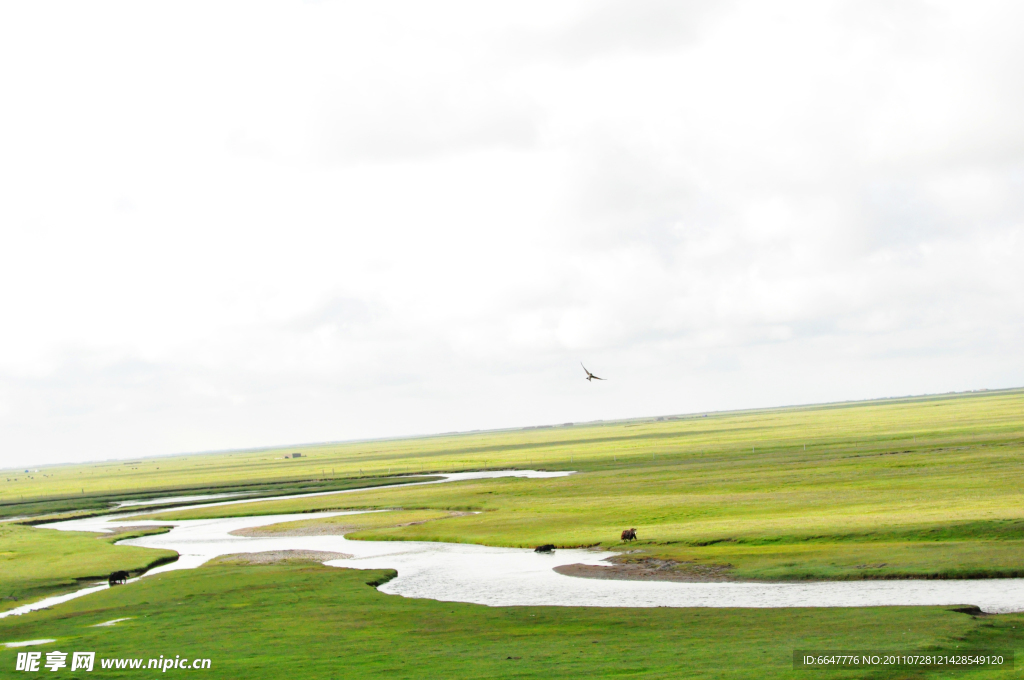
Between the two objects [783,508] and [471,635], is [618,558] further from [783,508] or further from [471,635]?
[783,508]

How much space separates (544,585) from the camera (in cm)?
3800

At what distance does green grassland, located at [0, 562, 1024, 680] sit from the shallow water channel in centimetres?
217

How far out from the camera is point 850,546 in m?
40.9

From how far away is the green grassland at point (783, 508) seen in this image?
3794cm

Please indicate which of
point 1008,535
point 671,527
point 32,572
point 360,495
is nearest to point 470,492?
point 360,495

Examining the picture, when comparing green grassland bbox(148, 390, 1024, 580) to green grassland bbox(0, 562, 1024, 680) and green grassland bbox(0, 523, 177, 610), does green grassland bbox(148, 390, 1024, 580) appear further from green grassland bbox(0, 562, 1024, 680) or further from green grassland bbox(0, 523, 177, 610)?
green grassland bbox(0, 523, 177, 610)

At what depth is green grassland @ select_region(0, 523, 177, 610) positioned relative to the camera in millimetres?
44344

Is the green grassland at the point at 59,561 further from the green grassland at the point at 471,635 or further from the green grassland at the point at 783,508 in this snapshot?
the green grassland at the point at 783,508

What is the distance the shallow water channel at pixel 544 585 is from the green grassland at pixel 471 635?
2173 millimetres

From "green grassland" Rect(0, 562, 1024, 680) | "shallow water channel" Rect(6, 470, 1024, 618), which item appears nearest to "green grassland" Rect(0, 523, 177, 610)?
"shallow water channel" Rect(6, 470, 1024, 618)

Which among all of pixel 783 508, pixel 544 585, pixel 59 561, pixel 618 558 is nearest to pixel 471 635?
pixel 544 585

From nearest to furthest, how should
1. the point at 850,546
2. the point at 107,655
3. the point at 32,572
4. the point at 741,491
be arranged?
the point at 107,655 < the point at 850,546 < the point at 32,572 < the point at 741,491

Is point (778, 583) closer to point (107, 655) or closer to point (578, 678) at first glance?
point (578, 678)

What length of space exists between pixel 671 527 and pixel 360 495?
5509cm
